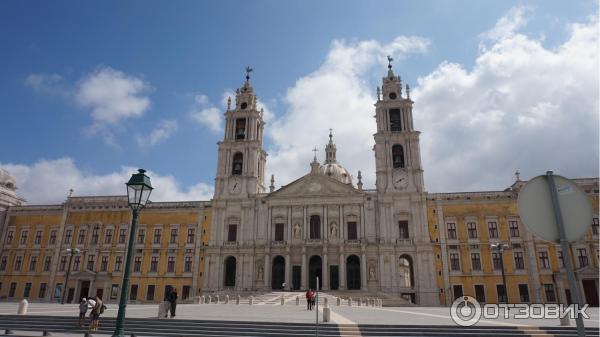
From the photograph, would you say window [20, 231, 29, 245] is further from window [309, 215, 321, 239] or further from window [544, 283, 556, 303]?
window [544, 283, 556, 303]

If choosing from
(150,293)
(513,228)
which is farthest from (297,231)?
(513,228)

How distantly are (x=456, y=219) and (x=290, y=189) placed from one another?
16.9 metres

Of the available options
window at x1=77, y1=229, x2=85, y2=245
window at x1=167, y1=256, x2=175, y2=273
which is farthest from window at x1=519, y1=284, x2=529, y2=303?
window at x1=77, y1=229, x2=85, y2=245

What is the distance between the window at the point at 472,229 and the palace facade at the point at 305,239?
14cm

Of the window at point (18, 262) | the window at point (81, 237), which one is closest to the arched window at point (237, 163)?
the window at point (81, 237)

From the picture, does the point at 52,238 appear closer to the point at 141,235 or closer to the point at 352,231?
the point at 141,235

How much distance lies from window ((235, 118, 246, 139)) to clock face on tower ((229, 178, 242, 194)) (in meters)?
5.71

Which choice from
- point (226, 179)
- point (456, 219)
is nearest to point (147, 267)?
point (226, 179)

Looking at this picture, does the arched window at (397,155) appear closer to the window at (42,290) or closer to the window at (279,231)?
the window at (279,231)

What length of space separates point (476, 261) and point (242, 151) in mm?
26765

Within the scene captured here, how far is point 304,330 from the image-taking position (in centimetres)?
1402

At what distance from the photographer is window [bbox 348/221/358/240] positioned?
40156mm

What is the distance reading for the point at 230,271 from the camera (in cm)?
4169

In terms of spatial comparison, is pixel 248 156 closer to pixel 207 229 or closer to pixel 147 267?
pixel 207 229
